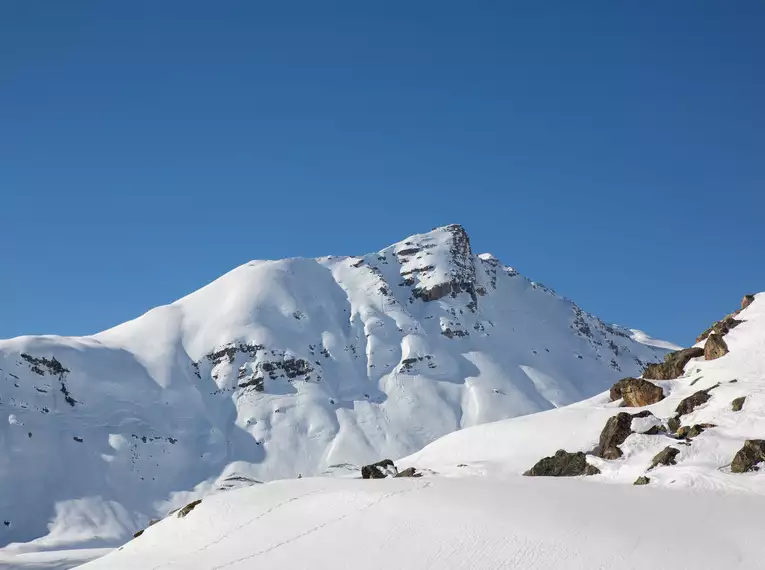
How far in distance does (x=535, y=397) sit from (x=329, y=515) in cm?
14974

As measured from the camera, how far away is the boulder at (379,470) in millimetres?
39750

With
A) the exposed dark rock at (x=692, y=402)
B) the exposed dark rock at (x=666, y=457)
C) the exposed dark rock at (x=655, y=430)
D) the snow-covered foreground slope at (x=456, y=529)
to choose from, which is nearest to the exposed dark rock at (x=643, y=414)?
the exposed dark rock at (x=655, y=430)

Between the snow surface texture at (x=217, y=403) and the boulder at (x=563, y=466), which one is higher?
the snow surface texture at (x=217, y=403)

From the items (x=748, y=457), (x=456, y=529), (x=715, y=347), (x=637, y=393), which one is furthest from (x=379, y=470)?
(x=715, y=347)

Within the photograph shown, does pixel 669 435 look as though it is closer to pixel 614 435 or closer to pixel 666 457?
pixel 614 435

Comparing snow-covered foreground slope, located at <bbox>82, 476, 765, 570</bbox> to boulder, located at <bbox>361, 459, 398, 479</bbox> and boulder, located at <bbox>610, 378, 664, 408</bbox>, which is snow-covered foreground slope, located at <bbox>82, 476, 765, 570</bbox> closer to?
boulder, located at <bbox>361, 459, 398, 479</bbox>

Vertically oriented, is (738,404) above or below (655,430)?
above

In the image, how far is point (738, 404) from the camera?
3544 cm

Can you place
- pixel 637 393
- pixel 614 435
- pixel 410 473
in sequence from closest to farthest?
pixel 614 435 < pixel 410 473 < pixel 637 393

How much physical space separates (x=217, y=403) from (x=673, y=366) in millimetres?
138932

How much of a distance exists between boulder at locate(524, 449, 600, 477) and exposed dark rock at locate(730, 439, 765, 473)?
18.9 ft

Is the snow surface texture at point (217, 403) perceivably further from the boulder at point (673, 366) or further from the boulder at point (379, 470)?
the boulder at point (673, 366)

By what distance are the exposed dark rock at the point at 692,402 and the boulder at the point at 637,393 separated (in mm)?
2646

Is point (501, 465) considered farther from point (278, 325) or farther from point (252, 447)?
point (278, 325)
